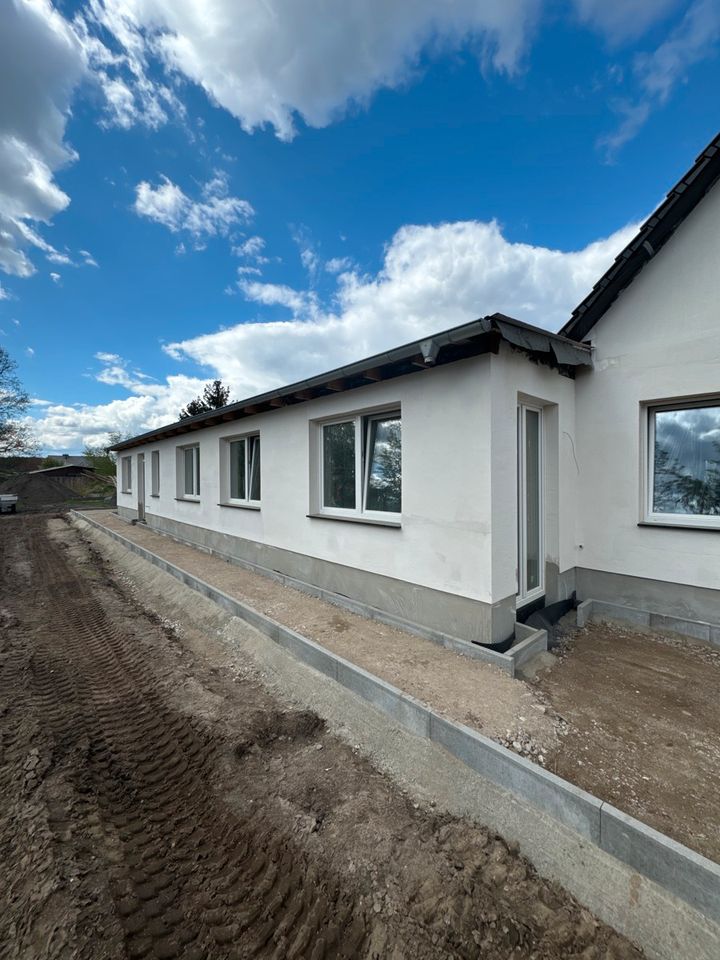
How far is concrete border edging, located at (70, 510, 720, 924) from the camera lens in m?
1.74

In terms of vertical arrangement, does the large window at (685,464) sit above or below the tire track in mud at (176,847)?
above

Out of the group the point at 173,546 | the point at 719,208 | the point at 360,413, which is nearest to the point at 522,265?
the point at 719,208

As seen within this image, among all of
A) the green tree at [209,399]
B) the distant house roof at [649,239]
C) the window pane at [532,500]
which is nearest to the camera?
the distant house roof at [649,239]

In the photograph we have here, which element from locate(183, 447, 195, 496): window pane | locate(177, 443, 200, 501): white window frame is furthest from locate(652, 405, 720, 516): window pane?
locate(183, 447, 195, 496): window pane

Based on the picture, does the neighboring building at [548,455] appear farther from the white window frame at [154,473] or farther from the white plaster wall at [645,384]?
the white window frame at [154,473]

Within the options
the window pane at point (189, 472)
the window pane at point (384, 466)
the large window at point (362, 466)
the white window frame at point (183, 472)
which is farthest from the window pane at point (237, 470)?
the window pane at point (384, 466)

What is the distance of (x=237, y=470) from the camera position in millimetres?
8859

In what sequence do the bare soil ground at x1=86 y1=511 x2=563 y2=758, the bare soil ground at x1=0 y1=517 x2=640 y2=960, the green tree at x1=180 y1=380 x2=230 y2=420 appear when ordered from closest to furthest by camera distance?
1. the bare soil ground at x1=0 y1=517 x2=640 y2=960
2. the bare soil ground at x1=86 y1=511 x2=563 y2=758
3. the green tree at x1=180 y1=380 x2=230 y2=420

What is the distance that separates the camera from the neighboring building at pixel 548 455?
407 cm

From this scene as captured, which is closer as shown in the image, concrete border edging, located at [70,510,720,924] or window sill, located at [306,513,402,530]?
concrete border edging, located at [70,510,720,924]

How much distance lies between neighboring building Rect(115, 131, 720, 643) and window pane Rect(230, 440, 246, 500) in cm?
317

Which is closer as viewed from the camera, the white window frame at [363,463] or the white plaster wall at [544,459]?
the white plaster wall at [544,459]

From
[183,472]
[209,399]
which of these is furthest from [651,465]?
[209,399]

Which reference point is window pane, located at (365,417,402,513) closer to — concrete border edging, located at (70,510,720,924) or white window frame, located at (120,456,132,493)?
concrete border edging, located at (70,510,720,924)
